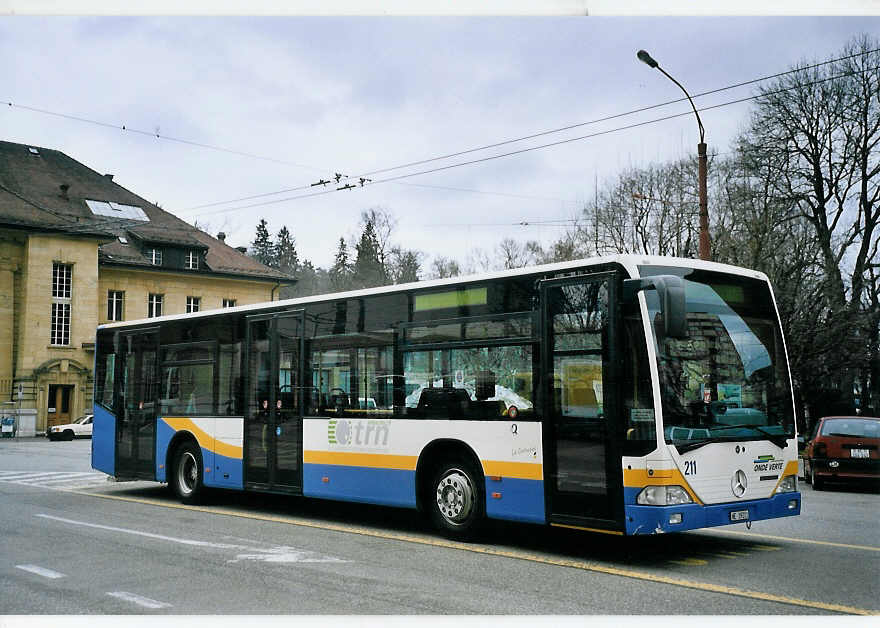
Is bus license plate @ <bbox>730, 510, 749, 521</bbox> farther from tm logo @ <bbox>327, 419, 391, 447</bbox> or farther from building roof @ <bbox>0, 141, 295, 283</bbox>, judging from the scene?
building roof @ <bbox>0, 141, 295, 283</bbox>

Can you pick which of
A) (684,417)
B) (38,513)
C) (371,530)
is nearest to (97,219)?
(38,513)

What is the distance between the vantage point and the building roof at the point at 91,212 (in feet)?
173

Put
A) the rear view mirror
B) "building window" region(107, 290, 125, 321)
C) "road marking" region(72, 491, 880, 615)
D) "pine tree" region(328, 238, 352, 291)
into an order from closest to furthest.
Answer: "road marking" region(72, 491, 880, 615) < the rear view mirror < "building window" region(107, 290, 125, 321) < "pine tree" region(328, 238, 352, 291)

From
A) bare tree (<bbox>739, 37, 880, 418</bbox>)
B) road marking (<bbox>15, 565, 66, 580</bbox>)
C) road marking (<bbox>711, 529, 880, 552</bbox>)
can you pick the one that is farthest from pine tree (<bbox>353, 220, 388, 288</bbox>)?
road marking (<bbox>15, 565, 66, 580</bbox>)

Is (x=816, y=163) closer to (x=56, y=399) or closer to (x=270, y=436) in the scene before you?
(x=270, y=436)

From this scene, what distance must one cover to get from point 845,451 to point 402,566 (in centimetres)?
1101

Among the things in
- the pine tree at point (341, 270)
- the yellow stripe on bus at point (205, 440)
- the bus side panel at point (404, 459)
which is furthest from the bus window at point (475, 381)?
the pine tree at point (341, 270)

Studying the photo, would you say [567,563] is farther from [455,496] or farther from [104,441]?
[104,441]

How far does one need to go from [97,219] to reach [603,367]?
52527 millimetres

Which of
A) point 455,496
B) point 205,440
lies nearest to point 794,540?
point 455,496

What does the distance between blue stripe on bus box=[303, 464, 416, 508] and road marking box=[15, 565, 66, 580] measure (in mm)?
3963

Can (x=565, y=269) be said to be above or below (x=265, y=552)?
above

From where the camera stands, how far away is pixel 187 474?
48.6 ft

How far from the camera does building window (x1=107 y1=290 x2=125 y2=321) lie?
2299 inches
